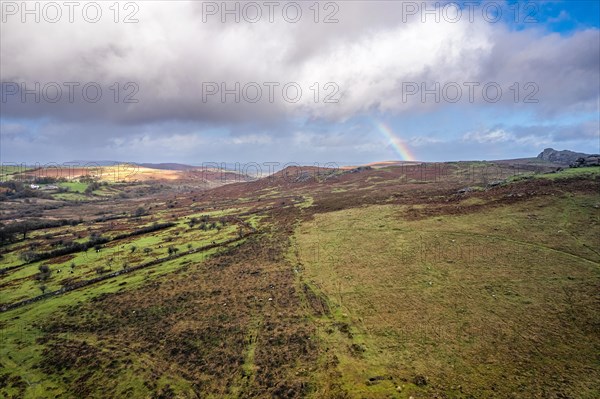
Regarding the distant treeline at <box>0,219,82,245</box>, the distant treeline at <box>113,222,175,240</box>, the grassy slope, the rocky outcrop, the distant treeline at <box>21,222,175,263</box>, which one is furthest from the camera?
the rocky outcrop

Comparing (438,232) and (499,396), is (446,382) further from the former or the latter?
(438,232)

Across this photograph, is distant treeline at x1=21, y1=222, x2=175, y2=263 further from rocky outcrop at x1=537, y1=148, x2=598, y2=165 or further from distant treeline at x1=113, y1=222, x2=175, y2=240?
rocky outcrop at x1=537, y1=148, x2=598, y2=165

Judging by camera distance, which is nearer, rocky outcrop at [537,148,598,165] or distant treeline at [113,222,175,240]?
distant treeline at [113,222,175,240]

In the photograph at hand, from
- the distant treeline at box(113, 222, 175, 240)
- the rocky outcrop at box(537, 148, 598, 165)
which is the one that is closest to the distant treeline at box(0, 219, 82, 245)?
the distant treeline at box(113, 222, 175, 240)

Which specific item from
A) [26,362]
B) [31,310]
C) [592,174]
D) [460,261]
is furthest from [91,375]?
[592,174]

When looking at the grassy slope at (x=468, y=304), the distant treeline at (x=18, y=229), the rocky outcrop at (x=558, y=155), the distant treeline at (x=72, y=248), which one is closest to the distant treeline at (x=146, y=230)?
the distant treeline at (x=72, y=248)

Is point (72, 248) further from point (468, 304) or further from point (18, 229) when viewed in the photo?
point (468, 304)

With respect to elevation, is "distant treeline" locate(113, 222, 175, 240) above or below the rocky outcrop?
below

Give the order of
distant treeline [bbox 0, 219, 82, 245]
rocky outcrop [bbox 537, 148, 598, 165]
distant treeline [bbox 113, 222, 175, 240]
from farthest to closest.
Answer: rocky outcrop [bbox 537, 148, 598, 165]
distant treeline [bbox 0, 219, 82, 245]
distant treeline [bbox 113, 222, 175, 240]

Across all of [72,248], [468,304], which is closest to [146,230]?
[72,248]
